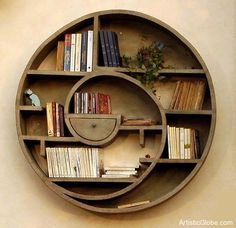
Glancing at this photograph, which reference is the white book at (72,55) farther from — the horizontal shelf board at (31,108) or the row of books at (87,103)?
the horizontal shelf board at (31,108)

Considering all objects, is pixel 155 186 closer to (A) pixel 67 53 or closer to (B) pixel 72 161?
(B) pixel 72 161

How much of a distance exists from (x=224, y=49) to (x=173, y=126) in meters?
0.55

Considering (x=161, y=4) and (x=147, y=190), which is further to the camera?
(x=161, y=4)

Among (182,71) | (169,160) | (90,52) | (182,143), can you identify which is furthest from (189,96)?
(90,52)

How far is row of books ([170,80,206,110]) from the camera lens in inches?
105

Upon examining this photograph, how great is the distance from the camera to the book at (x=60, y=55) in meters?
2.76

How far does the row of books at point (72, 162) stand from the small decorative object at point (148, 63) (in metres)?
0.48

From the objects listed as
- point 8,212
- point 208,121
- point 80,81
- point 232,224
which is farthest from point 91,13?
point 232,224

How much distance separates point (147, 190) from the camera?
8.89 ft

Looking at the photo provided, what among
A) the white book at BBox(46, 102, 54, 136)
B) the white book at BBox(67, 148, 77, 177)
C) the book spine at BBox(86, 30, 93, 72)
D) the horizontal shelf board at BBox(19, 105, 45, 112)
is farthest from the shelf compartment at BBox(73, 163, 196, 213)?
the book spine at BBox(86, 30, 93, 72)

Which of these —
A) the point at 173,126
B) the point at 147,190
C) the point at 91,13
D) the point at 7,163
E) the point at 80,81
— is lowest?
the point at 147,190

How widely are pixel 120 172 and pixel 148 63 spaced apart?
62 cm

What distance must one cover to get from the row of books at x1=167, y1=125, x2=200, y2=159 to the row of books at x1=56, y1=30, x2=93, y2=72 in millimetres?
587

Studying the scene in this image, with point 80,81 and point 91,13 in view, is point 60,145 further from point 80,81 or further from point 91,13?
point 91,13
